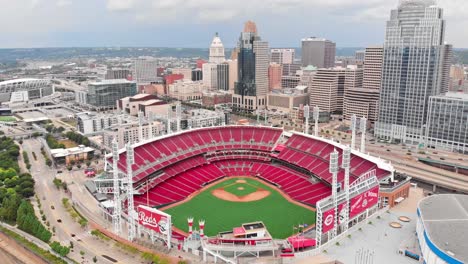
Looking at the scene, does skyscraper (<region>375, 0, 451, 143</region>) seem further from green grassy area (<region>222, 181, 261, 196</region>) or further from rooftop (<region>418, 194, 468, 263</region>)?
rooftop (<region>418, 194, 468, 263</region>)

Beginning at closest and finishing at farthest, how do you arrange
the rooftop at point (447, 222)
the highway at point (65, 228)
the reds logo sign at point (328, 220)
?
the rooftop at point (447, 222) → the reds logo sign at point (328, 220) → the highway at point (65, 228)

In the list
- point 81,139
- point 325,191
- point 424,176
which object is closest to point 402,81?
point 424,176

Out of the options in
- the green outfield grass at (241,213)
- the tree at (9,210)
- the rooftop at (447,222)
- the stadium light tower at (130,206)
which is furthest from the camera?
the green outfield grass at (241,213)

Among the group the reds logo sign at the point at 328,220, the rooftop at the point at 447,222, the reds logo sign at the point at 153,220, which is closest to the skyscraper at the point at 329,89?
the rooftop at the point at 447,222

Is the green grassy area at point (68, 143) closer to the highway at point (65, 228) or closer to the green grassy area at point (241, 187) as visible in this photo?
the highway at point (65, 228)

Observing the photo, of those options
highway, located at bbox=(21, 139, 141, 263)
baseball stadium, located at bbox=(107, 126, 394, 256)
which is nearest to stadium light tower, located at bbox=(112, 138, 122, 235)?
baseball stadium, located at bbox=(107, 126, 394, 256)

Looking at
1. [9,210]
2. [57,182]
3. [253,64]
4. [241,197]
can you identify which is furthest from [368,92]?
[9,210]

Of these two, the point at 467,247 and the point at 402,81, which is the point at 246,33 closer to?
the point at 402,81

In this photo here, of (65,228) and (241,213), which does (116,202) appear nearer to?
(65,228)
